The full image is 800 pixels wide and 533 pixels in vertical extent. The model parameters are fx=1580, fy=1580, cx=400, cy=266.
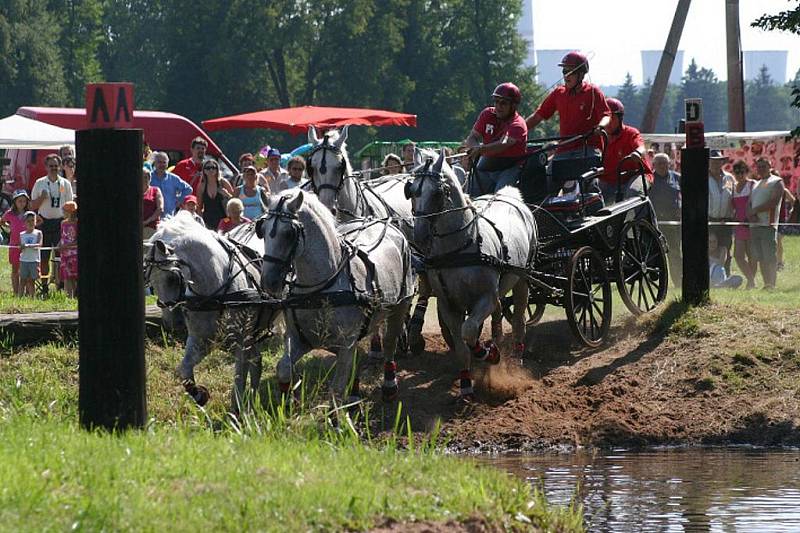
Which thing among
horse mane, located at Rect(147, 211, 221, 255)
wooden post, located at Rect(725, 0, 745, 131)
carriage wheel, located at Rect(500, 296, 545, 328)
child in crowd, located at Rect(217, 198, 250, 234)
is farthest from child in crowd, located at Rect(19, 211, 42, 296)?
wooden post, located at Rect(725, 0, 745, 131)

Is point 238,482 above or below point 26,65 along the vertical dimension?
below

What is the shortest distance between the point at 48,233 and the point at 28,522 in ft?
44.1

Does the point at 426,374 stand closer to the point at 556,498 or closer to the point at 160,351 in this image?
the point at 160,351

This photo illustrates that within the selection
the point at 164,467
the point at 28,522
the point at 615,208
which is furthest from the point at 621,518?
the point at 615,208

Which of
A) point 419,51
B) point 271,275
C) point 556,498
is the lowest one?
point 556,498

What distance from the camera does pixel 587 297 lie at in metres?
14.9

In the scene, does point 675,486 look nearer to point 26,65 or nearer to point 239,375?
point 239,375

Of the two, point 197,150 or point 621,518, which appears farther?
point 197,150

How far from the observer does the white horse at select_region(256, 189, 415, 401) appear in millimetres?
10719

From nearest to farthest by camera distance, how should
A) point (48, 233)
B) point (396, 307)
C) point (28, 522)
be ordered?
point (28, 522) < point (396, 307) < point (48, 233)

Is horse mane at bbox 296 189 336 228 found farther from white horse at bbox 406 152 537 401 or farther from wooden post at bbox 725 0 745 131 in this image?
wooden post at bbox 725 0 745 131

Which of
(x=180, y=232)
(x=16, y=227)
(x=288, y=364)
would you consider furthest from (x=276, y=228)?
(x=16, y=227)

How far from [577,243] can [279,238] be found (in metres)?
5.03

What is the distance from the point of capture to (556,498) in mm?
9742
